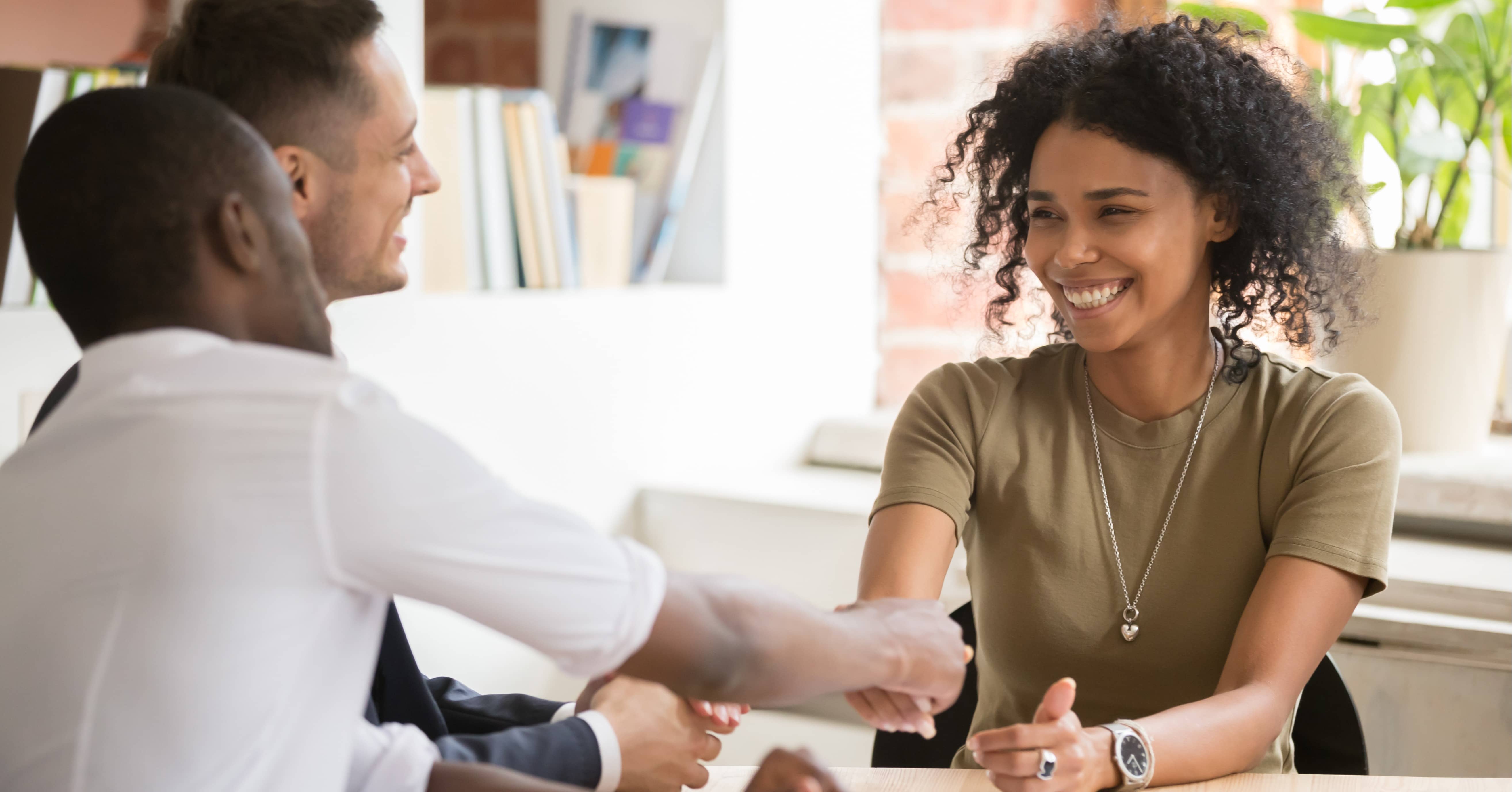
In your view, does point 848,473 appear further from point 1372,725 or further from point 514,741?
point 514,741

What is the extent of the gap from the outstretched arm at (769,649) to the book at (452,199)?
4.20 ft

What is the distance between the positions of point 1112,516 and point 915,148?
148cm

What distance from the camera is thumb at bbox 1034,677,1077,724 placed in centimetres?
112

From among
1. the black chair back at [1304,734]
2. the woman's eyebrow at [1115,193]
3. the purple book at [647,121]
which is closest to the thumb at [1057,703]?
the black chair back at [1304,734]

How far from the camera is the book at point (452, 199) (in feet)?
6.61

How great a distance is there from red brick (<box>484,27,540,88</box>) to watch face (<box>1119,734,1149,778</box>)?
77.5 inches

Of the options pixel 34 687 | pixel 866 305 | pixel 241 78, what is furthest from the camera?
pixel 866 305

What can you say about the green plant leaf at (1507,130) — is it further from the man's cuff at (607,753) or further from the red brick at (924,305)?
the man's cuff at (607,753)

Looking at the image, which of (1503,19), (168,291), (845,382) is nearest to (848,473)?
Answer: (845,382)

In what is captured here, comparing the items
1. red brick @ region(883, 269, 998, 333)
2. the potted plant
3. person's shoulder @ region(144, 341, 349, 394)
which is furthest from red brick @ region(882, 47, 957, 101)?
person's shoulder @ region(144, 341, 349, 394)

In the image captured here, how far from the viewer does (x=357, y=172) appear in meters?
1.18

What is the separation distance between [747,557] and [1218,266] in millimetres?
1116

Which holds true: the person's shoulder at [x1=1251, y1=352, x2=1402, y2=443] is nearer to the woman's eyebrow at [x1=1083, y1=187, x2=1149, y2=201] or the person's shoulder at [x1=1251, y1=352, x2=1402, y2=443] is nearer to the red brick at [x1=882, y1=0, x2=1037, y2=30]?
the woman's eyebrow at [x1=1083, y1=187, x2=1149, y2=201]

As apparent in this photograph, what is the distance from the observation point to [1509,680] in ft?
5.90
